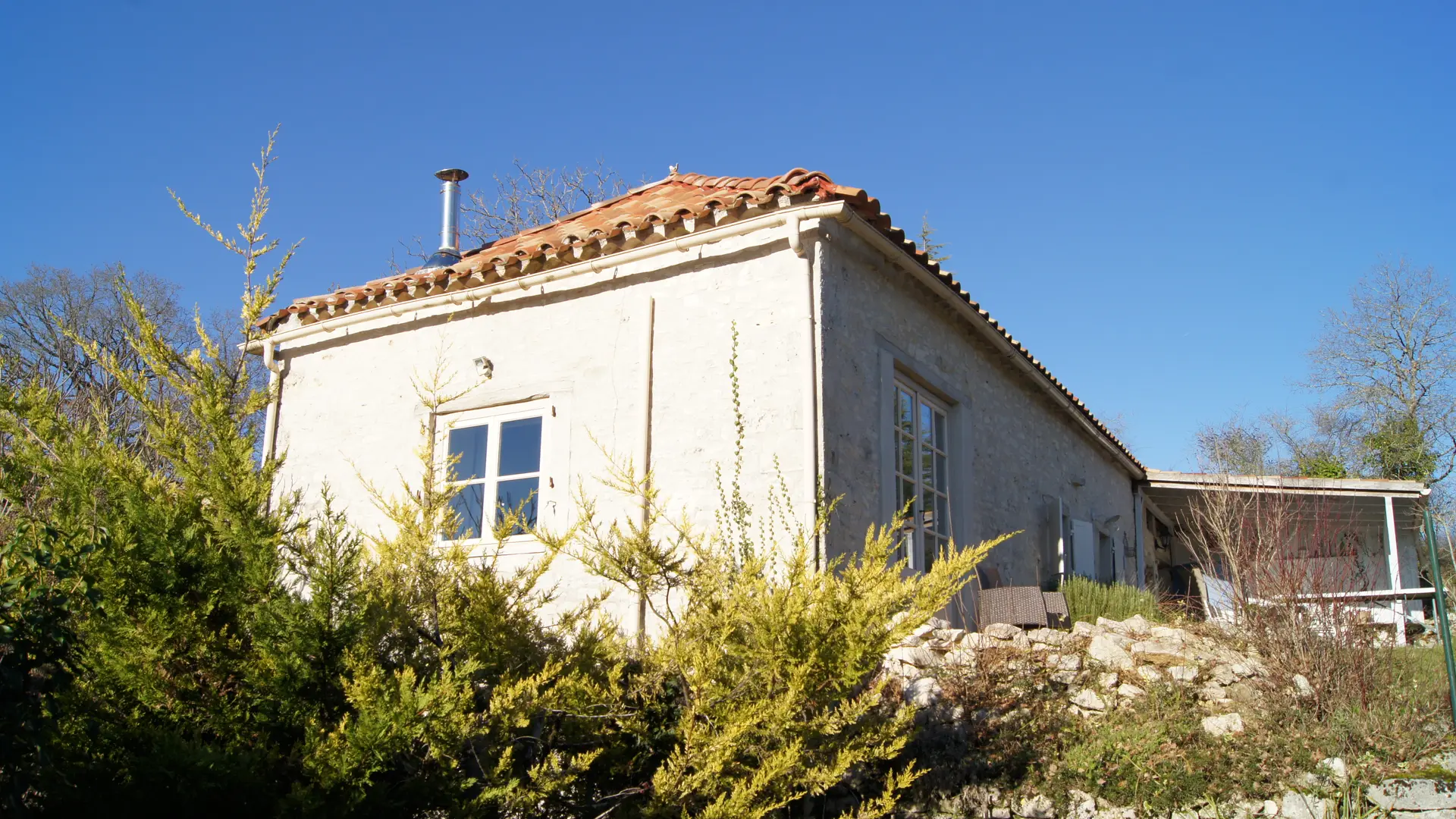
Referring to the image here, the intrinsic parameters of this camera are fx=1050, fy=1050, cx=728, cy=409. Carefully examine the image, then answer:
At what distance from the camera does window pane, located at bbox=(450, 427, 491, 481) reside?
25.5 ft

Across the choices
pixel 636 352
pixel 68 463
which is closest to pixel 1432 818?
pixel 636 352

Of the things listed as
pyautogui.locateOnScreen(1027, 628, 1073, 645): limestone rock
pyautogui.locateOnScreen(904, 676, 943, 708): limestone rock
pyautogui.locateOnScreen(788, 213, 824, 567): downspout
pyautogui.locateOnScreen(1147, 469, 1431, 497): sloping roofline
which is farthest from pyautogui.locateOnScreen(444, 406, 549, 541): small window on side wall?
pyautogui.locateOnScreen(1147, 469, 1431, 497): sloping roofline

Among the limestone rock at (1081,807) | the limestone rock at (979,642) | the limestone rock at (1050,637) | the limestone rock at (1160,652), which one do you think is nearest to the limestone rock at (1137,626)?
the limestone rock at (1160,652)

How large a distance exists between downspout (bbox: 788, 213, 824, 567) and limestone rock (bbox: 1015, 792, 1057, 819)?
167cm

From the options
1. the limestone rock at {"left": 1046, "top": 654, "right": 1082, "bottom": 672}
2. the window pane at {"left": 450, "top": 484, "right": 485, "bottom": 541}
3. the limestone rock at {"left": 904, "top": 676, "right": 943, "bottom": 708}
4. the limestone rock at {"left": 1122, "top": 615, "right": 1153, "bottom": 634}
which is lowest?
the limestone rock at {"left": 904, "top": 676, "right": 943, "bottom": 708}

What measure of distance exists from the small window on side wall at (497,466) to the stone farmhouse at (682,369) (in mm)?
18

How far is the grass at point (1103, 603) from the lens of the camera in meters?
8.72

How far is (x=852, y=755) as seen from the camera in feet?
13.7

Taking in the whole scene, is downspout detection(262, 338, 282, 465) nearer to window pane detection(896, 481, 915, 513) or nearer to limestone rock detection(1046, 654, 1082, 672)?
window pane detection(896, 481, 915, 513)

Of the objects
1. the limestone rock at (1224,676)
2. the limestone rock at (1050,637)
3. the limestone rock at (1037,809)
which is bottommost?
the limestone rock at (1037,809)

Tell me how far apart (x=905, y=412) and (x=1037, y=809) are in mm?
3261

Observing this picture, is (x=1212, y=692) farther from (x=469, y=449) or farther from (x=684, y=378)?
(x=469, y=449)

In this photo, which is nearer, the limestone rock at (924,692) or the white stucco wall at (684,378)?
the limestone rock at (924,692)

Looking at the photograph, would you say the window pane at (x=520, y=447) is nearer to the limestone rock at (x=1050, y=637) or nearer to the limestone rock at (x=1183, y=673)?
the limestone rock at (x=1050, y=637)
